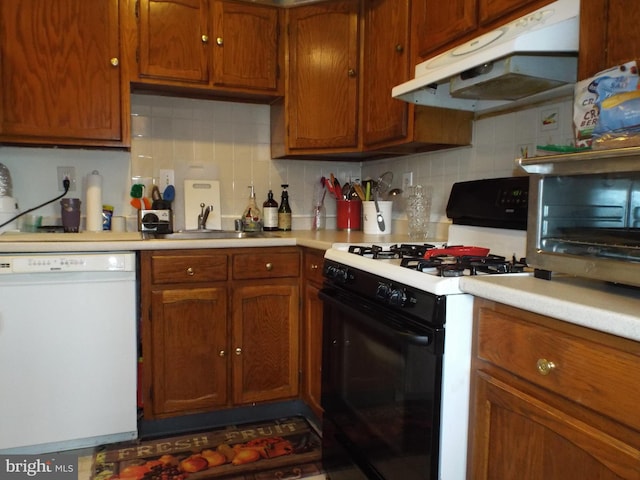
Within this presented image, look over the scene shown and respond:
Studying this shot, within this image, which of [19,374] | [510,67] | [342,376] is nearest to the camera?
[510,67]

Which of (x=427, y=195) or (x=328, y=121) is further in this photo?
(x=328, y=121)

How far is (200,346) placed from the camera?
2160 mm

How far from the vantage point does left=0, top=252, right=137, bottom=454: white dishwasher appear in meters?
1.89

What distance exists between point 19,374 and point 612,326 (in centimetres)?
201

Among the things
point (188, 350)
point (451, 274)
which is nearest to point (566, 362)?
point (451, 274)

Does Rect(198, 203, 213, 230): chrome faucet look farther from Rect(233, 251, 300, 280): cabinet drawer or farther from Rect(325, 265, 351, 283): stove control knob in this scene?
Rect(325, 265, 351, 283): stove control knob

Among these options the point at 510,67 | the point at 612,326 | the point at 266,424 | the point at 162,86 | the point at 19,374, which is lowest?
the point at 266,424

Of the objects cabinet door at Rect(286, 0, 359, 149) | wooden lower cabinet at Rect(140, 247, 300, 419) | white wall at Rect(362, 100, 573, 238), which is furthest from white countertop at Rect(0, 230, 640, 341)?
cabinet door at Rect(286, 0, 359, 149)

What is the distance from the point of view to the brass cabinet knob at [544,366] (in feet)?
3.00

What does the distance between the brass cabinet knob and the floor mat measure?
49.2 inches

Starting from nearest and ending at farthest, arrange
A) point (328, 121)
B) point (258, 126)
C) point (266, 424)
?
point (266, 424)
point (328, 121)
point (258, 126)

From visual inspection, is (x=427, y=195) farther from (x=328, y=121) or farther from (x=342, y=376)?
(x=342, y=376)

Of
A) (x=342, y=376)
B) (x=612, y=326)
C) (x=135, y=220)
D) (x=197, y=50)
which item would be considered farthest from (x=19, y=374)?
(x=612, y=326)

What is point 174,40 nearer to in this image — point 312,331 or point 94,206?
point 94,206
